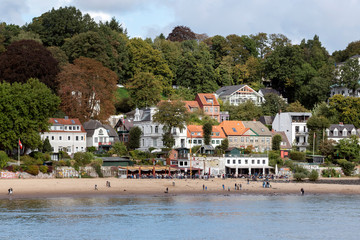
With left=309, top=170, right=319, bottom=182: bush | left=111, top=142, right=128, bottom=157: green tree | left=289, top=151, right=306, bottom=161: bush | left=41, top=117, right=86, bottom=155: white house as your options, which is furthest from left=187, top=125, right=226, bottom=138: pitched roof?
left=309, top=170, right=319, bottom=182: bush

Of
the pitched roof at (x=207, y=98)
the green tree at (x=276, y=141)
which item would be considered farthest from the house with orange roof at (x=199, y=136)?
the pitched roof at (x=207, y=98)

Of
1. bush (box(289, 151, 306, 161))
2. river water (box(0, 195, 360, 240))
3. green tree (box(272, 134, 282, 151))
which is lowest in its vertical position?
river water (box(0, 195, 360, 240))

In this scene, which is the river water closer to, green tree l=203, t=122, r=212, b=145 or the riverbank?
the riverbank

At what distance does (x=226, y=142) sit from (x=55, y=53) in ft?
118

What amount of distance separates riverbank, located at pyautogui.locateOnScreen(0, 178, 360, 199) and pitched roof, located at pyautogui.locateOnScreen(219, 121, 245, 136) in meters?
15.5

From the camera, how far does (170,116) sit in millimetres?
88750

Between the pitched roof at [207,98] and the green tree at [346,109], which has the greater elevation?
the pitched roof at [207,98]

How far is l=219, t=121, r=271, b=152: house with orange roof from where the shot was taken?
97.1 meters

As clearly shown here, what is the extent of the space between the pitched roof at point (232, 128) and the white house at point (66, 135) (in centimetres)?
2226

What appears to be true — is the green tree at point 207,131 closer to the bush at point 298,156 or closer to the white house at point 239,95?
the bush at point 298,156

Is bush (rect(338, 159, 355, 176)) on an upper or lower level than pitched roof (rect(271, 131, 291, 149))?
lower

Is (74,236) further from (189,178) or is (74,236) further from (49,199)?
(189,178)

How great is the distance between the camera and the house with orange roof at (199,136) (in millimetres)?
93588

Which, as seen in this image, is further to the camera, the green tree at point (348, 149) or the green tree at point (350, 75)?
→ the green tree at point (350, 75)
